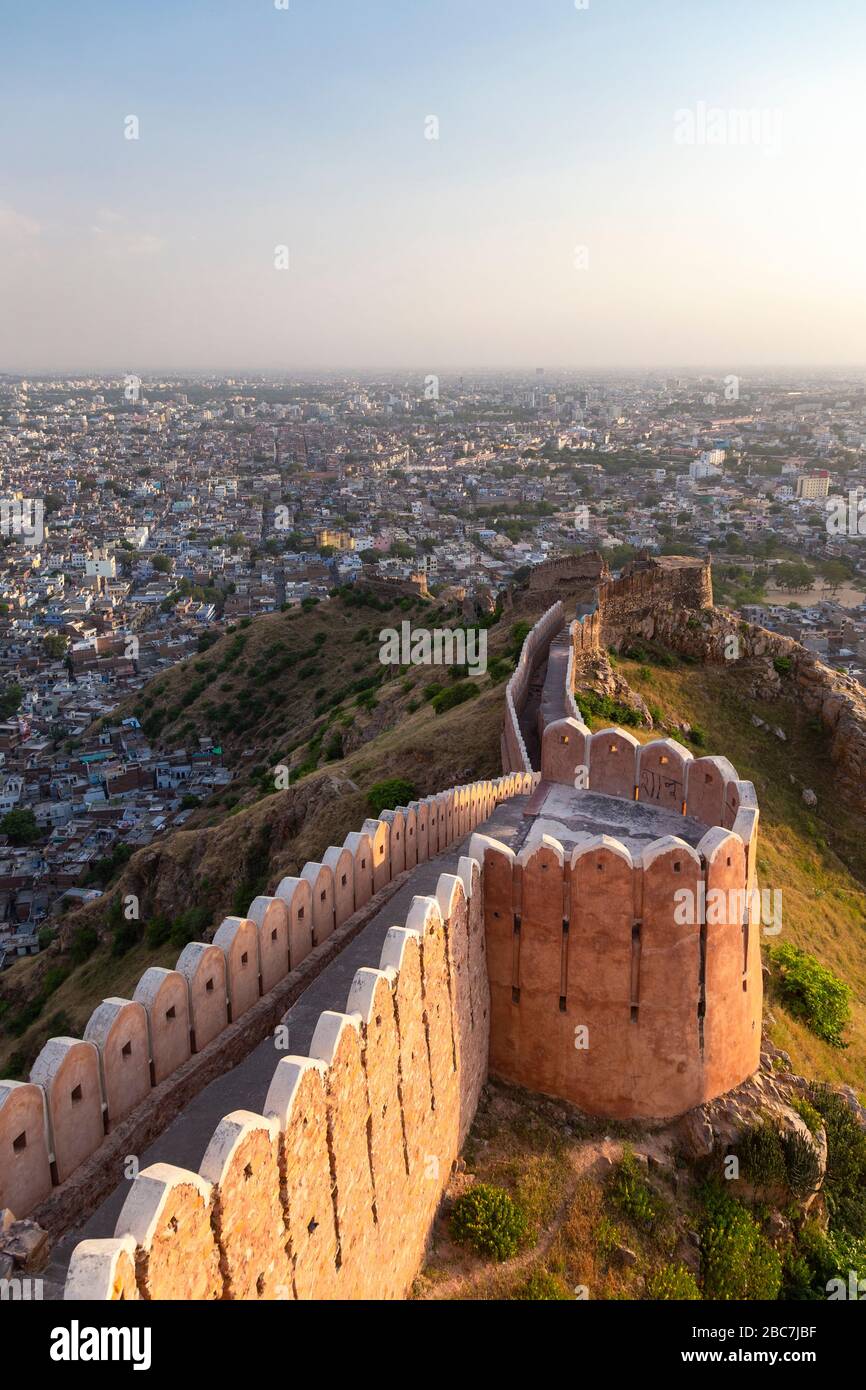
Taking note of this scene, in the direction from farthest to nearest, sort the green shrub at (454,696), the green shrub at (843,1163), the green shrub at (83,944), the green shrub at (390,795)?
the green shrub at (454,696) → the green shrub at (83,944) → the green shrub at (390,795) → the green shrub at (843,1163)

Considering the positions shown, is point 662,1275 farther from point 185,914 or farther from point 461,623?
point 461,623

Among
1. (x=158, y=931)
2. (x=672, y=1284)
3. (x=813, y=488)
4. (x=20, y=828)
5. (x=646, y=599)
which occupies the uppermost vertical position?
(x=813, y=488)

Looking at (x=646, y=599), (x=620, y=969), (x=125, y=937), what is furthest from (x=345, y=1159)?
(x=646, y=599)

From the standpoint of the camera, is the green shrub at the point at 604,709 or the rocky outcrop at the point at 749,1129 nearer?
the rocky outcrop at the point at 749,1129

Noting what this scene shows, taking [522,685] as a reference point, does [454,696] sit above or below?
below

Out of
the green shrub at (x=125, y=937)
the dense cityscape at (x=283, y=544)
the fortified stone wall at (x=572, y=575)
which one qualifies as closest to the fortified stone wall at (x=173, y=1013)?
the green shrub at (x=125, y=937)

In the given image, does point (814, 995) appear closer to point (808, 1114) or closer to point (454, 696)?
point (808, 1114)

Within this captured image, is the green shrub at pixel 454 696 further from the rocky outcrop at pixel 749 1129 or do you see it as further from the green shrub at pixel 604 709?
the rocky outcrop at pixel 749 1129
